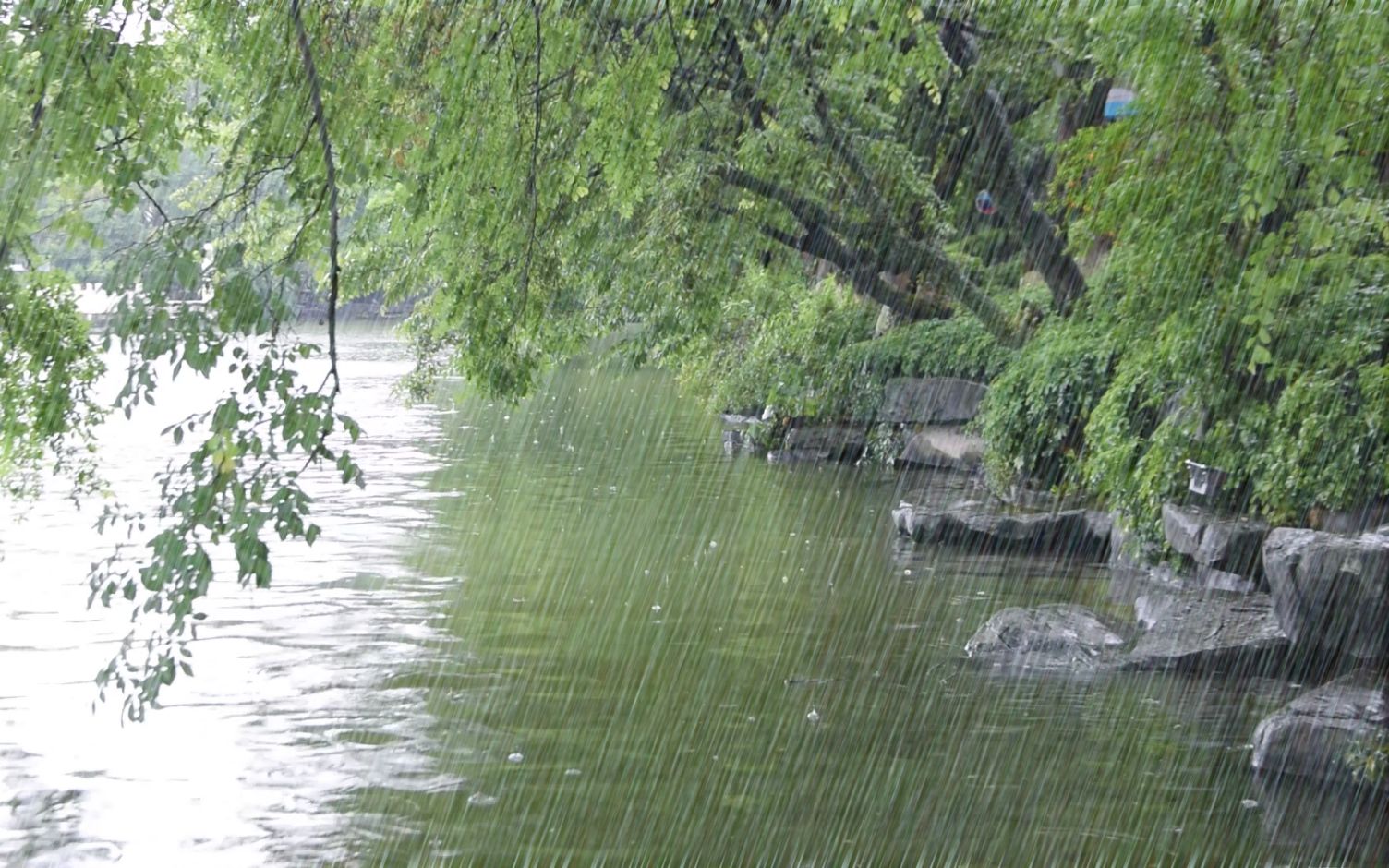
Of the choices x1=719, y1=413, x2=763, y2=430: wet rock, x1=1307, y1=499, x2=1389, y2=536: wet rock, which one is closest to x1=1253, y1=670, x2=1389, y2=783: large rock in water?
x1=1307, y1=499, x2=1389, y2=536: wet rock

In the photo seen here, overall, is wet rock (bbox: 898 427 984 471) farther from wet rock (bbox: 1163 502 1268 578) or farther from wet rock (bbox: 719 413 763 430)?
wet rock (bbox: 1163 502 1268 578)

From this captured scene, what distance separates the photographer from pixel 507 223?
9875mm

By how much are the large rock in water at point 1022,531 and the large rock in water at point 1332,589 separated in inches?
221

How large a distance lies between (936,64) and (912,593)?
531cm

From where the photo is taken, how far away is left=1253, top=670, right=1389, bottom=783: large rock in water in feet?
28.6

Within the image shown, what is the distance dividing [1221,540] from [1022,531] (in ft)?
12.2

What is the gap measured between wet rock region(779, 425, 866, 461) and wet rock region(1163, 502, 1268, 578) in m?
12.0

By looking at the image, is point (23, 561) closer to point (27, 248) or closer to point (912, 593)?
point (912, 593)

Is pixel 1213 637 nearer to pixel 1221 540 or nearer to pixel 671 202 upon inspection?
pixel 1221 540

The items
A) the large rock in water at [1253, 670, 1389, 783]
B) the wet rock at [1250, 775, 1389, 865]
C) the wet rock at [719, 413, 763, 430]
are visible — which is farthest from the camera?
the wet rock at [719, 413, 763, 430]

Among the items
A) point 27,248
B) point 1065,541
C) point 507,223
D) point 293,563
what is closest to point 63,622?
point 293,563

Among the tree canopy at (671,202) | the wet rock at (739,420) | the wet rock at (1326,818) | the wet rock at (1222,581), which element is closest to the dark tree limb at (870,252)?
the tree canopy at (671,202)

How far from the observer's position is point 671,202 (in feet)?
47.7

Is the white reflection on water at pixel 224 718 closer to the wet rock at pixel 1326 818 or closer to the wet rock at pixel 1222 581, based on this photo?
the wet rock at pixel 1326 818
